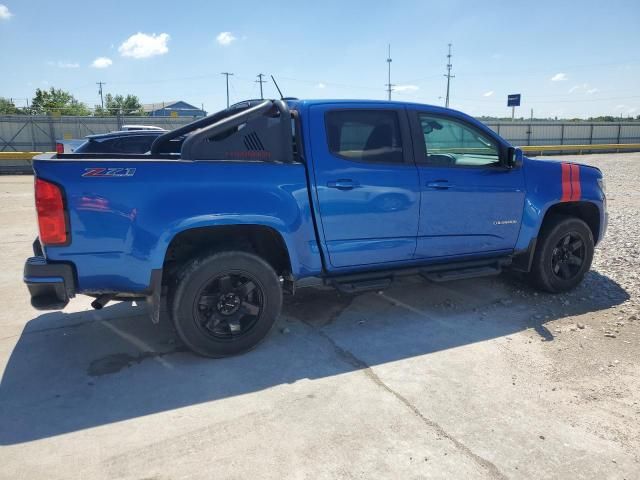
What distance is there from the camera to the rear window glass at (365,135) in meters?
4.07

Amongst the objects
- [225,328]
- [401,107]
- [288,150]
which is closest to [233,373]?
[225,328]

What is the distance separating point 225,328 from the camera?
3.79m

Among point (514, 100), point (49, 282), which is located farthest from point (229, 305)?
point (514, 100)

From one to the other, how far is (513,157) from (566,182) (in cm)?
81

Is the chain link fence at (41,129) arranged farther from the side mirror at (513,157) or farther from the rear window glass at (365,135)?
the side mirror at (513,157)

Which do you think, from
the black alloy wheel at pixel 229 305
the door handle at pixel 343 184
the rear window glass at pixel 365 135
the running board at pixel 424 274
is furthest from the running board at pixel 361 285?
the rear window glass at pixel 365 135

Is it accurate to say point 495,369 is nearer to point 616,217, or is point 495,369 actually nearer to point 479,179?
point 479,179

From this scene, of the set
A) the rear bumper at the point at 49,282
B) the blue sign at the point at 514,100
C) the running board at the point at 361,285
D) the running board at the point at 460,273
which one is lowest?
the running board at the point at 460,273

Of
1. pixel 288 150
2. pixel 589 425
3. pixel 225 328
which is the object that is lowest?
pixel 589 425

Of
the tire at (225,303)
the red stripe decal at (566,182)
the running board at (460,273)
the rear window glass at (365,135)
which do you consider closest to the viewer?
the tire at (225,303)

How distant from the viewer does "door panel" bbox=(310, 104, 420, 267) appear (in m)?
3.96

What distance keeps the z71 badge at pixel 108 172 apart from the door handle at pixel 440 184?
8.17ft

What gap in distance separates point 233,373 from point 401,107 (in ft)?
8.92

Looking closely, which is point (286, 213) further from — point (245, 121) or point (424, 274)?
point (424, 274)
